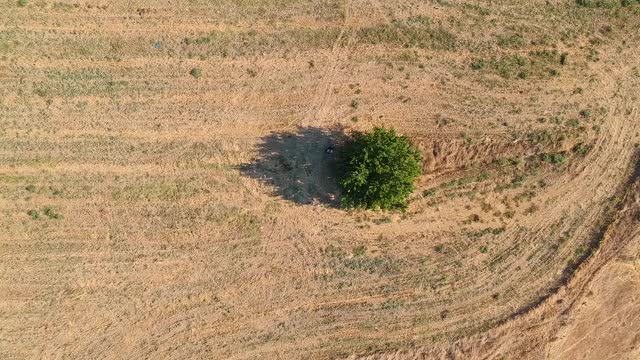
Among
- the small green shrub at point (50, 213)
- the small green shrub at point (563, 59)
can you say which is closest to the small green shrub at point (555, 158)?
the small green shrub at point (563, 59)

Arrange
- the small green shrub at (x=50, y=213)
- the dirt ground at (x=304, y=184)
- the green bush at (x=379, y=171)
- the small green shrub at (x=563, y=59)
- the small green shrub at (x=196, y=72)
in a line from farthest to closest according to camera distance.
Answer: the small green shrub at (x=563, y=59) < the small green shrub at (x=196, y=72) < the small green shrub at (x=50, y=213) < the dirt ground at (x=304, y=184) < the green bush at (x=379, y=171)

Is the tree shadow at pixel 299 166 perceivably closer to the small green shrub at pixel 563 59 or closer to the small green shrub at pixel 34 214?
the small green shrub at pixel 34 214

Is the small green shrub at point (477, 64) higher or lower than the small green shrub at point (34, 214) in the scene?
higher

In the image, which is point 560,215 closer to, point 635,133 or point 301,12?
point 635,133

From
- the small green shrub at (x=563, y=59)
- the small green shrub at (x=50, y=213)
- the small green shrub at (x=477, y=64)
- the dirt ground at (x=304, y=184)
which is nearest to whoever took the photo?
the dirt ground at (x=304, y=184)

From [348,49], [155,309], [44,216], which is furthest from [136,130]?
[348,49]

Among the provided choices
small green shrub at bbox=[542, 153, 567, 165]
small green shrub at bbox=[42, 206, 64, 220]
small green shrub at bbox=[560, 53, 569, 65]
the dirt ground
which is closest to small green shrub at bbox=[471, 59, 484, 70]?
the dirt ground
